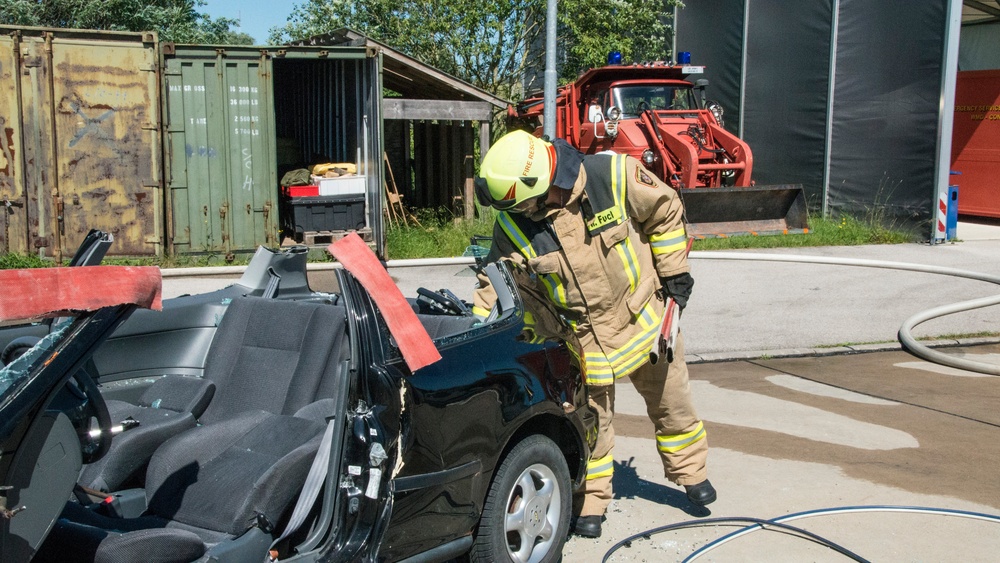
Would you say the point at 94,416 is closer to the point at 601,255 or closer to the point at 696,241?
the point at 601,255

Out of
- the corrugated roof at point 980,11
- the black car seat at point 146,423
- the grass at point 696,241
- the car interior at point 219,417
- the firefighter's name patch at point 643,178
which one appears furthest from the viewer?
the corrugated roof at point 980,11

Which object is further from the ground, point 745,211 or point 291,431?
point 745,211

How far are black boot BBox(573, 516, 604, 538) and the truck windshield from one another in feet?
37.7

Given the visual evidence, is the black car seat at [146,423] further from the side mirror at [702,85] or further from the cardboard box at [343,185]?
the side mirror at [702,85]

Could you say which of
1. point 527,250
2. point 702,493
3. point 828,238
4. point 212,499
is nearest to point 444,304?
point 527,250

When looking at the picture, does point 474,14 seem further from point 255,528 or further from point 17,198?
point 255,528

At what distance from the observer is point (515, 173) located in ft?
13.4

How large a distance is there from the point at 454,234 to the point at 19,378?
11904mm

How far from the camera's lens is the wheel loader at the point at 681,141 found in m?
14.0

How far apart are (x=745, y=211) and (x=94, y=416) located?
12.5 metres

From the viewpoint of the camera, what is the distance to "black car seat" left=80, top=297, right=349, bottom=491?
408 cm

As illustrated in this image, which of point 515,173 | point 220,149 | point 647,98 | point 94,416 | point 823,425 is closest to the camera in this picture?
point 94,416

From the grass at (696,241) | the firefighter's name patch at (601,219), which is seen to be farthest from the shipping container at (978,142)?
the firefighter's name patch at (601,219)

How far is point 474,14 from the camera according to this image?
1836 cm
